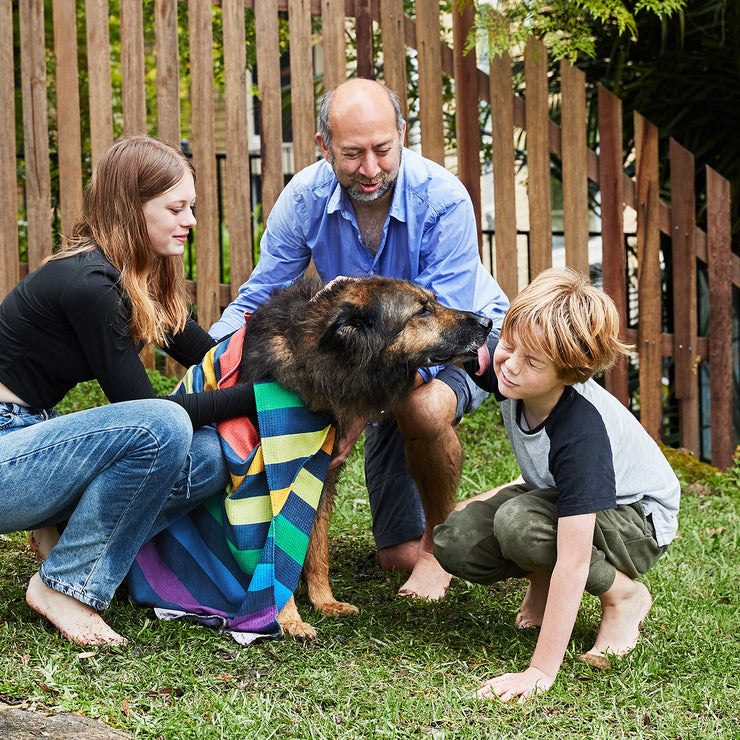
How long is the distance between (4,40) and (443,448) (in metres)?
4.09

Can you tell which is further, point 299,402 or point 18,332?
point 299,402

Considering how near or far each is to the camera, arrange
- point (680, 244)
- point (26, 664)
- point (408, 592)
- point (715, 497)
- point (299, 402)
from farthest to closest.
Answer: point (680, 244) < point (715, 497) < point (408, 592) < point (299, 402) < point (26, 664)

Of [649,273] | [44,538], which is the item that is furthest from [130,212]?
[649,273]

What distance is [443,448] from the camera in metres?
3.84

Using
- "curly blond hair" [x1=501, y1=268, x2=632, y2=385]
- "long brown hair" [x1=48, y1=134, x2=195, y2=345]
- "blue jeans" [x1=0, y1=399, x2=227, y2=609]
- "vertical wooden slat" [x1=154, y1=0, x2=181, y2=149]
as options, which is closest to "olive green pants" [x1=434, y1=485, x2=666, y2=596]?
"curly blond hair" [x1=501, y1=268, x2=632, y2=385]

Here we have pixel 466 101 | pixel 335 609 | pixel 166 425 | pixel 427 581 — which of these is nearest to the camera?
pixel 166 425

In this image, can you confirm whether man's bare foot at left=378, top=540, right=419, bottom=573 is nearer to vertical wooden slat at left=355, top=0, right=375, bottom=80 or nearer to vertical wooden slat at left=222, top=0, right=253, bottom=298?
vertical wooden slat at left=222, top=0, right=253, bottom=298

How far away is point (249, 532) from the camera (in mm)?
3352

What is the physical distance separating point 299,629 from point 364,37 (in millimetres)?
3969

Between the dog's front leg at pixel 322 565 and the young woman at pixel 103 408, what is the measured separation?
0.42m

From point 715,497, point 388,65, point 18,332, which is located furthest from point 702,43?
point 18,332

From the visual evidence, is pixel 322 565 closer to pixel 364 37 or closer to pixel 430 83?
pixel 430 83

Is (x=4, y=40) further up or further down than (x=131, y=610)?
further up

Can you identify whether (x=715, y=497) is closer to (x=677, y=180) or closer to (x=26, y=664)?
(x=677, y=180)
